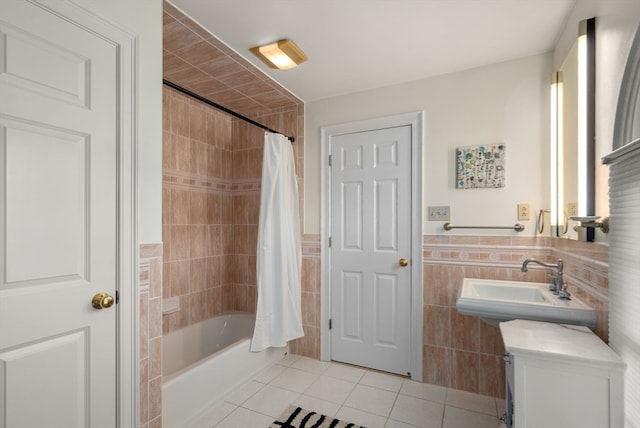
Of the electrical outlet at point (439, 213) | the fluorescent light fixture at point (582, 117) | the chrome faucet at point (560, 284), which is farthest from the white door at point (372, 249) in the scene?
the fluorescent light fixture at point (582, 117)

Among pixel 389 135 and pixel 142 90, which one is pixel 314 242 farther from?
pixel 142 90

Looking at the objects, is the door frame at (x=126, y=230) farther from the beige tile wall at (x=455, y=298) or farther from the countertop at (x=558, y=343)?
the beige tile wall at (x=455, y=298)

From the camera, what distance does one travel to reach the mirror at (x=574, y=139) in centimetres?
139

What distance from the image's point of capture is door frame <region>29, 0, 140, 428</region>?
1.31 metres

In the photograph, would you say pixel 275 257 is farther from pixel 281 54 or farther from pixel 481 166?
pixel 481 166

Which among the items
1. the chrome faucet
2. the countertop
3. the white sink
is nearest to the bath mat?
the white sink

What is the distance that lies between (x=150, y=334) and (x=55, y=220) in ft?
2.17

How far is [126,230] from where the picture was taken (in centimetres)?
133

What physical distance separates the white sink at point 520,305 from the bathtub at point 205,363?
1.61 metres

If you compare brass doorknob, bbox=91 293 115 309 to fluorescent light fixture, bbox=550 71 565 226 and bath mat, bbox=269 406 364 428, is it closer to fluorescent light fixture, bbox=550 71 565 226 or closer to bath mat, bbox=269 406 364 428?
bath mat, bbox=269 406 364 428

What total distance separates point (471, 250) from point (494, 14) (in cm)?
146

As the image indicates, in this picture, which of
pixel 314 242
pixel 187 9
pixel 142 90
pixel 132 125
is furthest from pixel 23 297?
pixel 314 242

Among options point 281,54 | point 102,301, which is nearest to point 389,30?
point 281,54

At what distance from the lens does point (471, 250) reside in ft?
7.23
